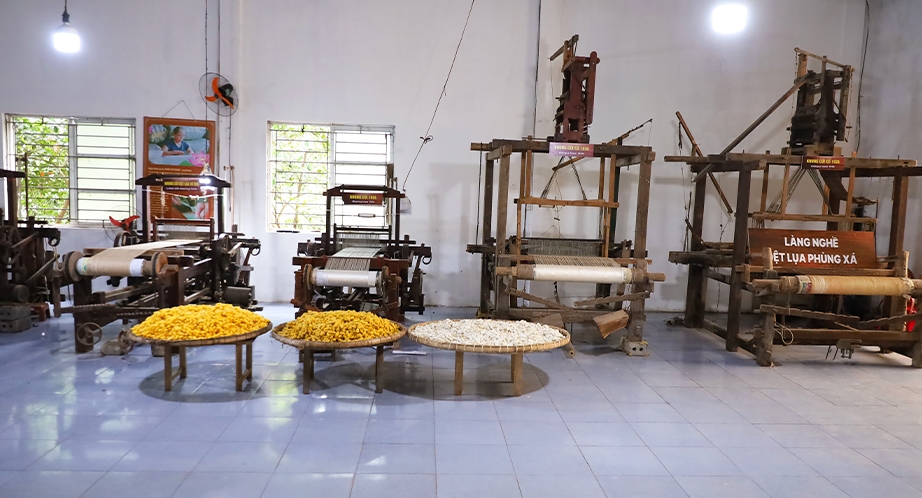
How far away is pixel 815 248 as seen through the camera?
5.85 m

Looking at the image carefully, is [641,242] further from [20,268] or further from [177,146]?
[20,268]

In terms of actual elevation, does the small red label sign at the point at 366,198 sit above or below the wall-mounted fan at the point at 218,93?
below

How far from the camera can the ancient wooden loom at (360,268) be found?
5312 millimetres

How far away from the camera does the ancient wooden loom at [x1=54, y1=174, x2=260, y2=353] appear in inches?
202

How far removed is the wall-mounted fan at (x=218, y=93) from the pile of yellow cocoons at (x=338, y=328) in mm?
4359

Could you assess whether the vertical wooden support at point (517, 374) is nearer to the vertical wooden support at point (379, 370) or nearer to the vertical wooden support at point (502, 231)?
the vertical wooden support at point (379, 370)

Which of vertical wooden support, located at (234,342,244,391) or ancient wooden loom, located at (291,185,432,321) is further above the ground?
ancient wooden loom, located at (291,185,432,321)

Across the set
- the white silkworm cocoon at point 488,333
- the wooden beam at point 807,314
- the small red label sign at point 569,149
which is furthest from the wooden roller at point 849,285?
the white silkworm cocoon at point 488,333

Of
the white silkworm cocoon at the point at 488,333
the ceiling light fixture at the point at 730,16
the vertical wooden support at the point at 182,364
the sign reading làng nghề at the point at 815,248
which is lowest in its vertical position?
the vertical wooden support at the point at 182,364

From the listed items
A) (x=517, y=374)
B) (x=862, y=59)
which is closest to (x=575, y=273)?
(x=517, y=374)

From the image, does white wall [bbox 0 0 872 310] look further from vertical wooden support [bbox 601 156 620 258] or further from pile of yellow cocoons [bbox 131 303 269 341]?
pile of yellow cocoons [bbox 131 303 269 341]

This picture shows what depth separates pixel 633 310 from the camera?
235 inches

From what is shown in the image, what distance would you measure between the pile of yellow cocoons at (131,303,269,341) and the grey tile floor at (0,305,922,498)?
0.48m

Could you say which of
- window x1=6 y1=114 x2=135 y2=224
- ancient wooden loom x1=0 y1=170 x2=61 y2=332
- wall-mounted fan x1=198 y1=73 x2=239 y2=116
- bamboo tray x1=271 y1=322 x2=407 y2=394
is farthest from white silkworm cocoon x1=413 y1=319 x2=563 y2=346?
window x1=6 y1=114 x2=135 y2=224
